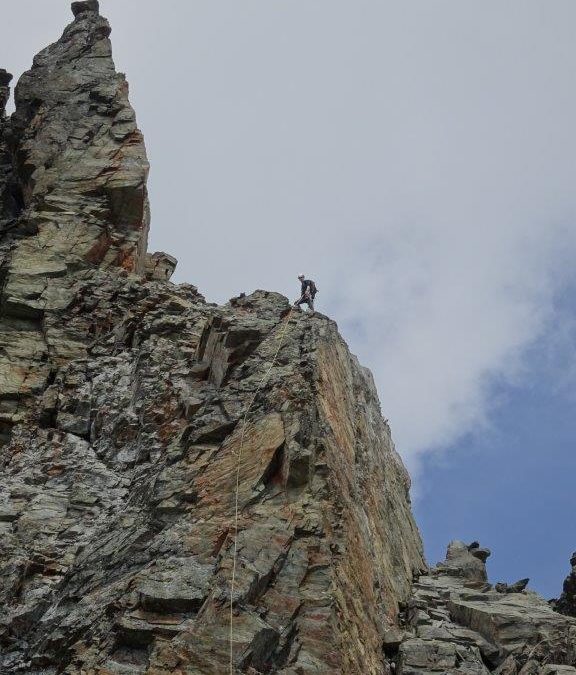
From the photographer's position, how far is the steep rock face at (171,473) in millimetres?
16594

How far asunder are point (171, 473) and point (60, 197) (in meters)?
21.1

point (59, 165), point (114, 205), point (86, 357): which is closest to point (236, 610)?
point (86, 357)

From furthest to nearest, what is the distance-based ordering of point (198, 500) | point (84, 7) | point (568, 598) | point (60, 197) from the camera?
point (84, 7) → point (60, 197) → point (568, 598) → point (198, 500)

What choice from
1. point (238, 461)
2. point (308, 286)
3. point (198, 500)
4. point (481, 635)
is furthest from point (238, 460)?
point (308, 286)

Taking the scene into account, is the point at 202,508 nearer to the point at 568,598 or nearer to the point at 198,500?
the point at 198,500

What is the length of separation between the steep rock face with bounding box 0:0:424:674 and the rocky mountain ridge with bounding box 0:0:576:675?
6 cm

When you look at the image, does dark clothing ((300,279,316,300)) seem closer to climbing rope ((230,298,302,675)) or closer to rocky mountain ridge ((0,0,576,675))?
rocky mountain ridge ((0,0,576,675))

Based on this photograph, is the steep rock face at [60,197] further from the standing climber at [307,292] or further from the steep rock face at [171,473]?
the standing climber at [307,292]

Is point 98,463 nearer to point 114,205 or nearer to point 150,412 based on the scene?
point 150,412

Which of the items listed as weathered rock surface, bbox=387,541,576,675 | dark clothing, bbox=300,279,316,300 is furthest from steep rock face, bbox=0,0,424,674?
dark clothing, bbox=300,279,316,300

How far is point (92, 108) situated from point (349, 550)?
32.2m

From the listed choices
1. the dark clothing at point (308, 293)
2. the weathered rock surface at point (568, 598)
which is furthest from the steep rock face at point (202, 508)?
the weathered rock surface at point (568, 598)

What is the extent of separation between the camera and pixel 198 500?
19672 mm

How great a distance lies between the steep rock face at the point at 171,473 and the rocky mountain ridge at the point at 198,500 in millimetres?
59
